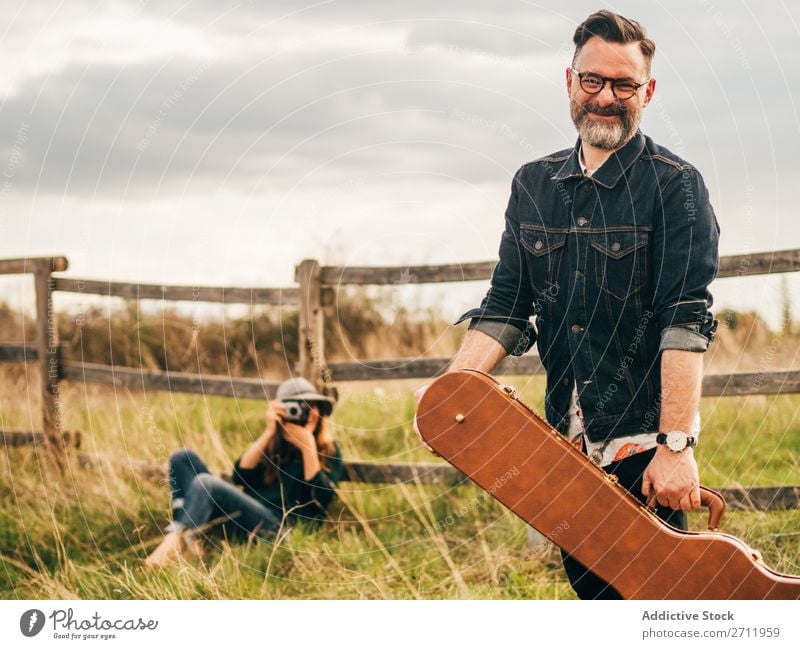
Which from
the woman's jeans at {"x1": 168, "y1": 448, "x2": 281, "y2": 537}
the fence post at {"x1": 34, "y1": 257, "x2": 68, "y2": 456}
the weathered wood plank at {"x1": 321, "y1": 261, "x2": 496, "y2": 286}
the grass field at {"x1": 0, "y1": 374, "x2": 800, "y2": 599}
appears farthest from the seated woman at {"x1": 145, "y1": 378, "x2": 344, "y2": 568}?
the fence post at {"x1": 34, "y1": 257, "x2": 68, "y2": 456}

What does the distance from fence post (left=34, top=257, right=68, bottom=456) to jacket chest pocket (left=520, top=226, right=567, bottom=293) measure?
3192mm

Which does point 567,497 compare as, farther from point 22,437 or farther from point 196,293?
point 22,437

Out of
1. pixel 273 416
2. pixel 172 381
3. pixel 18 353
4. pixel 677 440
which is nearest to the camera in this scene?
pixel 677 440

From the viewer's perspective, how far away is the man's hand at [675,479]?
214 centimetres

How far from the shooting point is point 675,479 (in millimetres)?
2146

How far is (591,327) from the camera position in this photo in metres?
2.33

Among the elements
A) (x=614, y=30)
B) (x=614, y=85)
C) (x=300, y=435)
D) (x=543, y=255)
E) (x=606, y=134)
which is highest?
(x=614, y=30)

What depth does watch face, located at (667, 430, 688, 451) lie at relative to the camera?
2.13 m

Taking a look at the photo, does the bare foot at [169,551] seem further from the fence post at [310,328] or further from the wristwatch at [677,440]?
the wristwatch at [677,440]

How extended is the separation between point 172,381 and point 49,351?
3.00 ft

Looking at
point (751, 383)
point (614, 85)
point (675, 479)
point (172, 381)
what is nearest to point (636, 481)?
point (675, 479)

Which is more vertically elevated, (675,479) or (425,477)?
(675,479)

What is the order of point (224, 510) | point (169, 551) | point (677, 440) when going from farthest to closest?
point (224, 510)
point (169, 551)
point (677, 440)
